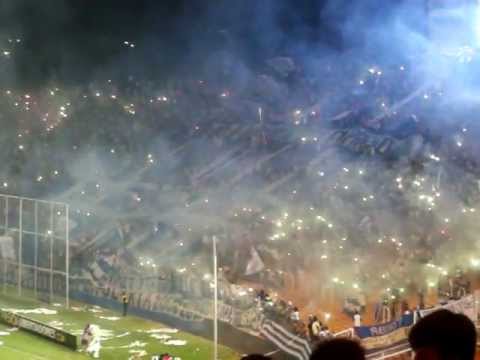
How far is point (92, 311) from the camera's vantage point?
821 inches

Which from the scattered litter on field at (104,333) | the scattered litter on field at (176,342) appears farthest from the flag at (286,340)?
the scattered litter on field at (104,333)

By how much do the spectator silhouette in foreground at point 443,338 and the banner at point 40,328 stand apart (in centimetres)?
1554

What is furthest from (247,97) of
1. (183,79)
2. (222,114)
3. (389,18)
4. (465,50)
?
(465,50)

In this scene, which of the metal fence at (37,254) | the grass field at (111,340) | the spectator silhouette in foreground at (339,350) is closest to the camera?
the spectator silhouette in foreground at (339,350)

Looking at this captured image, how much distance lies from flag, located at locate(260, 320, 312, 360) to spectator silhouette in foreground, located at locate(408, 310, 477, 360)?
11.0m

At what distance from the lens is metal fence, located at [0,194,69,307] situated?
21.2m

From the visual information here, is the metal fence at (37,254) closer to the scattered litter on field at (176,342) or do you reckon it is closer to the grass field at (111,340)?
the grass field at (111,340)

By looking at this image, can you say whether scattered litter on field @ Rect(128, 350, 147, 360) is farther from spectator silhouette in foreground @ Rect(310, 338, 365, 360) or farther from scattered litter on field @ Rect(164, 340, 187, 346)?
spectator silhouette in foreground @ Rect(310, 338, 365, 360)

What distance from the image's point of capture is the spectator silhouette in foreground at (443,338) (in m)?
2.78

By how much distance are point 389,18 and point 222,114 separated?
7631 millimetres

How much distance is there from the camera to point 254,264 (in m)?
19.9

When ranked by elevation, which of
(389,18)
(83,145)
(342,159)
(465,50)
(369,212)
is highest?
(389,18)

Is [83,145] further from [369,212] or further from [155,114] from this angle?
[369,212]

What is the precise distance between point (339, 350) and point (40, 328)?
16956 millimetres
